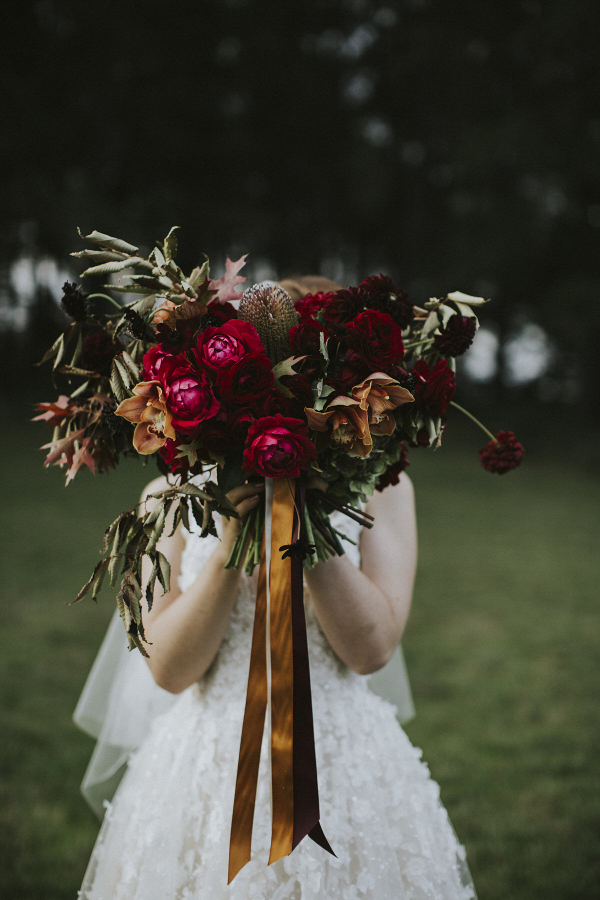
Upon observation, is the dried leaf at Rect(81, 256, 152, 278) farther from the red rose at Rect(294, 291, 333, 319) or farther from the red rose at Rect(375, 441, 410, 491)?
the red rose at Rect(375, 441, 410, 491)

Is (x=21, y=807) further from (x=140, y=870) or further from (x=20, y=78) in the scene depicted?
(x=20, y=78)

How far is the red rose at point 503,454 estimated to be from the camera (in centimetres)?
150

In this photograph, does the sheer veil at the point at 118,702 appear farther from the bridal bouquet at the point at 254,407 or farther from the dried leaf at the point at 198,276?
the dried leaf at the point at 198,276

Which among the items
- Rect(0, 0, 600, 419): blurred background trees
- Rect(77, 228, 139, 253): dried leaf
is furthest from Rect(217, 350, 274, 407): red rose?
Rect(0, 0, 600, 419): blurred background trees

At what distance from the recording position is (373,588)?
1616mm

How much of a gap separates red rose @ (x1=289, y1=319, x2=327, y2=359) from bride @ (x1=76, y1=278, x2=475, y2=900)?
0.32 meters

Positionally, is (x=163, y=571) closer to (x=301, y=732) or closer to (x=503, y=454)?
(x=301, y=732)

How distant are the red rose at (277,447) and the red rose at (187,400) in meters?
0.09

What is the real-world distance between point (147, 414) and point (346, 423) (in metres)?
0.37

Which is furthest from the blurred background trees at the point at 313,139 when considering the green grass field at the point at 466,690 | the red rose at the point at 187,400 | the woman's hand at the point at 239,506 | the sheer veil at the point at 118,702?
the red rose at the point at 187,400

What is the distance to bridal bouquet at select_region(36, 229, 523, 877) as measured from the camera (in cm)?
123

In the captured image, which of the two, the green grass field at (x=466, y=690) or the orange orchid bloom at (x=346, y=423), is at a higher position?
the orange orchid bloom at (x=346, y=423)

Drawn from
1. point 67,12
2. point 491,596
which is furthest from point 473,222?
point 491,596

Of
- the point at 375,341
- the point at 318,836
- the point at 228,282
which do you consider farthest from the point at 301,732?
the point at 228,282
